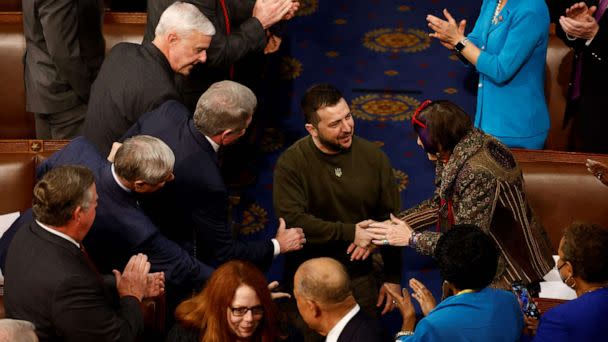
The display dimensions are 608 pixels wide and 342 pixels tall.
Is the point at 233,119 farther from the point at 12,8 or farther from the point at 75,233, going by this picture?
the point at 12,8

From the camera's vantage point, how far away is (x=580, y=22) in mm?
4352

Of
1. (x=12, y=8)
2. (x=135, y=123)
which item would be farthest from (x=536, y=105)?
(x=12, y=8)


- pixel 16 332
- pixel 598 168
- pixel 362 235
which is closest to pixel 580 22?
pixel 598 168

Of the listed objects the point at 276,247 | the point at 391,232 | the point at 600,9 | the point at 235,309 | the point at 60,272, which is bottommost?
the point at 276,247

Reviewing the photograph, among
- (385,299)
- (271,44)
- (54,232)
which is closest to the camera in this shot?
(54,232)

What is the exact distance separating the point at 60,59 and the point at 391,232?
1958mm

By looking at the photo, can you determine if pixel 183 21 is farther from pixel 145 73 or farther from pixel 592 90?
pixel 592 90

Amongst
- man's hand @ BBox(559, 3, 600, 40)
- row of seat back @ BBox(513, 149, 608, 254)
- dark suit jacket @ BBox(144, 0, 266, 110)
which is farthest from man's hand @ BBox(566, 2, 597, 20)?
dark suit jacket @ BBox(144, 0, 266, 110)

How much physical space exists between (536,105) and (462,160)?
1203mm

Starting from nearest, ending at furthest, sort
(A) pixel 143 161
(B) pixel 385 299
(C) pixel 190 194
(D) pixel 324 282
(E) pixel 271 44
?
(D) pixel 324 282 → (A) pixel 143 161 → (C) pixel 190 194 → (B) pixel 385 299 → (E) pixel 271 44

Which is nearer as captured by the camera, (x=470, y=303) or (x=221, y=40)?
(x=470, y=303)

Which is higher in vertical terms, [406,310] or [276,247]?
[406,310]

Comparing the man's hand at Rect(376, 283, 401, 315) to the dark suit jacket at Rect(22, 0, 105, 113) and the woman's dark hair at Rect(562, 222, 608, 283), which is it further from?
the dark suit jacket at Rect(22, 0, 105, 113)

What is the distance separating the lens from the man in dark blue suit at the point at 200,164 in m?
3.62
